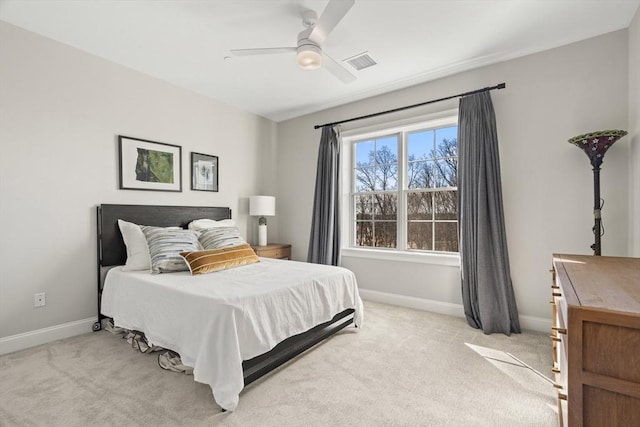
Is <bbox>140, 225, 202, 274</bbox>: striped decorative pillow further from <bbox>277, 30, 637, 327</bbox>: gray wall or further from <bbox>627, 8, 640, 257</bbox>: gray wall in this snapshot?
<bbox>627, 8, 640, 257</bbox>: gray wall

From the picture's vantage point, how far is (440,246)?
11.8 feet

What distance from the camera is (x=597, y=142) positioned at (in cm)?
232

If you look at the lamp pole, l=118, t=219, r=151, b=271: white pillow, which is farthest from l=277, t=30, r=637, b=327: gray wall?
l=118, t=219, r=151, b=271: white pillow

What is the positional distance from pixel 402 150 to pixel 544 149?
1478mm

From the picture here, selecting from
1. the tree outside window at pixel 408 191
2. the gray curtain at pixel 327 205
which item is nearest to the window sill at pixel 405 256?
the tree outside window at pixel 408 191

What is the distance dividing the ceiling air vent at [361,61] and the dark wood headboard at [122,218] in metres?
2.57

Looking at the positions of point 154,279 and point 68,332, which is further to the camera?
point 68,332

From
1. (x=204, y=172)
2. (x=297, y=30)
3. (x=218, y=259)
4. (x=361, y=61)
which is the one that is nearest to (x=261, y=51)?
(x=297, y=30)

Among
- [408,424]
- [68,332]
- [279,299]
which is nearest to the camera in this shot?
[408,424]

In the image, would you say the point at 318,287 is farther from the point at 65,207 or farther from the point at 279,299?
the point at 65,207

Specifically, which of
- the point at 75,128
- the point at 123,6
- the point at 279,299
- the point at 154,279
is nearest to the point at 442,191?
the point at 279,299

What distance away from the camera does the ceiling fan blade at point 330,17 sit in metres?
1.83

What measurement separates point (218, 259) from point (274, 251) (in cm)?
161

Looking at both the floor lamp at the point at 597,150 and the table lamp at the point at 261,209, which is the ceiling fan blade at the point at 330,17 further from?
the table lamp at the point at 261,209
